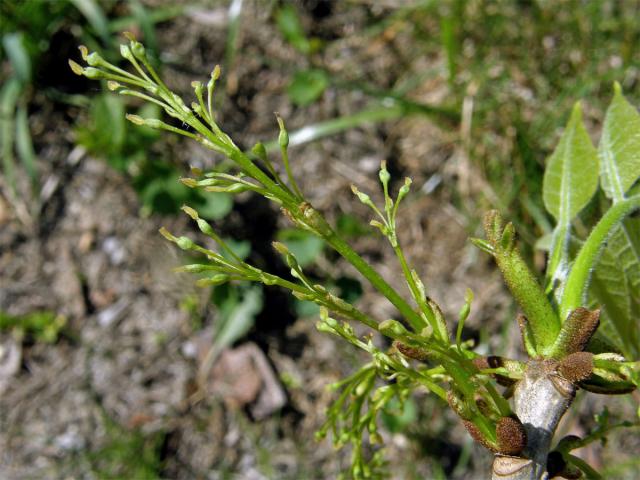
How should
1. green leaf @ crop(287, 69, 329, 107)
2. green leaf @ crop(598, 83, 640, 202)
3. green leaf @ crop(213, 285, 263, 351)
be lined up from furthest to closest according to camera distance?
green leaf @ crop(287, 69, 329, 107), green leaf @ crop(213, 285, 263, 351), green leaf @ crop(598, 83, 640, 202)

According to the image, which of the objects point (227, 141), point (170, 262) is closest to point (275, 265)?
point (170, 262)

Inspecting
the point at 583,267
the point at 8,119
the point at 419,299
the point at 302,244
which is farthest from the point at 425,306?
the point at 8,119

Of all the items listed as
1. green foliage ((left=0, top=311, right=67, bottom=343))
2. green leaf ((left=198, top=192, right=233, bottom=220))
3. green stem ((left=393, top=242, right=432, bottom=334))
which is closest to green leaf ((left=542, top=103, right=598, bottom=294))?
green stem ((left=393, top=242, right=432, bottom=334))

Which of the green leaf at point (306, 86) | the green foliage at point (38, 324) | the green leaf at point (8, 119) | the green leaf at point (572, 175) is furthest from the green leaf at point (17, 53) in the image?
the green leaf at point (572, 175)

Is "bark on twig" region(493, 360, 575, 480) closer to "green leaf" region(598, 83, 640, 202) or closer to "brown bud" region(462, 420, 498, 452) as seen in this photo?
"brown bud" region(462, 420, 498, 452)

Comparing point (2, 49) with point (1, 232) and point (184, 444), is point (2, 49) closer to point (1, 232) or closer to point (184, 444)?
point (1, 232)

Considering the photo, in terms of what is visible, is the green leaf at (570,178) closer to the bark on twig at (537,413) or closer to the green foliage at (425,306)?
the green foliage at (425,306)

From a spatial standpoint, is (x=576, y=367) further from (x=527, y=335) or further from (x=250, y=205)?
(x=250, y=205)
